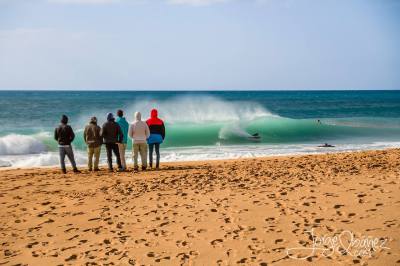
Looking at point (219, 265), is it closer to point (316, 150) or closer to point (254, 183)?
point (254, 183)

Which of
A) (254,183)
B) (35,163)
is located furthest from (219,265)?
(35,163)

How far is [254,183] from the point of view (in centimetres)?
947

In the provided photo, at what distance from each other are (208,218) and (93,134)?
584 cm

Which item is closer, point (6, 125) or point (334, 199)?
point (334, 199)

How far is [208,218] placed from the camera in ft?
23.5

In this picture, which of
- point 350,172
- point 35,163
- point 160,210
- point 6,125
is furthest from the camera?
point 6,125

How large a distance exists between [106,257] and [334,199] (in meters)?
4.13

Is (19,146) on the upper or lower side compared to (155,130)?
lower

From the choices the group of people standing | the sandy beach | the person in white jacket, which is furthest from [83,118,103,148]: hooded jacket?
the sandy beach

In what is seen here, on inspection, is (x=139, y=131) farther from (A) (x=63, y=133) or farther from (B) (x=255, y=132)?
(B) (x=255, y=132)
